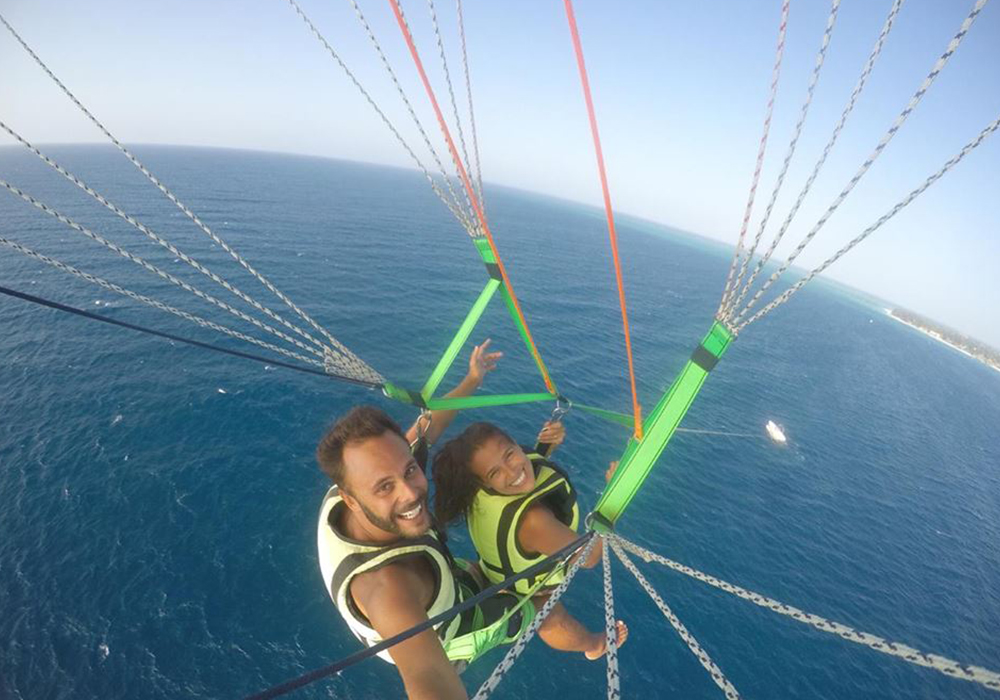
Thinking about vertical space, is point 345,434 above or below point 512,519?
above

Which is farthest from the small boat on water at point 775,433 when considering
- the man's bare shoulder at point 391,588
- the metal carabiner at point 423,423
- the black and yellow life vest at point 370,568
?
the man's bare shoulder at point 391,588

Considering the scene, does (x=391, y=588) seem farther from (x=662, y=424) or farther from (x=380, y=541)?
(x=662, y=424)

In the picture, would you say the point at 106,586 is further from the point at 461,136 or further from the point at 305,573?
the point at 461,136

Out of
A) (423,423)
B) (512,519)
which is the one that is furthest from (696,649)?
(423,423)

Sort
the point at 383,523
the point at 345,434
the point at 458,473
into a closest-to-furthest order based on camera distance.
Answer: the point at 383,523, the point at 345,434, the point at 458,473

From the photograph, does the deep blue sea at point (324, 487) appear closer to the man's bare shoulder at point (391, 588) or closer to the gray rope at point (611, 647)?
the man's bare shoulder at point (391, 588)

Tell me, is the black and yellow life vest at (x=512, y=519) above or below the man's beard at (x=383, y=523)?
below
